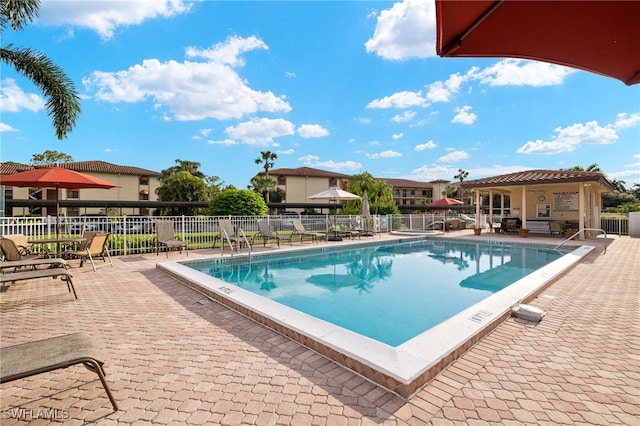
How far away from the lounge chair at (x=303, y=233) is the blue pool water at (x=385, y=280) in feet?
5.77

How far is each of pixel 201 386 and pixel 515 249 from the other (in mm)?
14350

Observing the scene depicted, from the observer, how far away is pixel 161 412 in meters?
2.39

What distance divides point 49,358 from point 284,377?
5.97 ft

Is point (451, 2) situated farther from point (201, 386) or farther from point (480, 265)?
point (480, 265)

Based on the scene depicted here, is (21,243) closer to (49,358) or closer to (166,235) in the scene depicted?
(166,235)

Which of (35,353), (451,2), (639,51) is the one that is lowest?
(35,353)

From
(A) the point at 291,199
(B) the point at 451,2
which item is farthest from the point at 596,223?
(A) the point at 291,199

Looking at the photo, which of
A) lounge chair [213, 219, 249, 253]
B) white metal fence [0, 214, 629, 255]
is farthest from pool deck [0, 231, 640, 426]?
white metal fence [0, 214, 629, 255]

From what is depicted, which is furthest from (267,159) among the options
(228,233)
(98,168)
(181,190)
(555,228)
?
(228,233)

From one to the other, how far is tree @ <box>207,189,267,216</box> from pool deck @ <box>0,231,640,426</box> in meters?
12.3

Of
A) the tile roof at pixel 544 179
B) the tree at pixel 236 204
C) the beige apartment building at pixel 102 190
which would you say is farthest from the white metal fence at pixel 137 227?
the beige apartment building at pixel 102 190

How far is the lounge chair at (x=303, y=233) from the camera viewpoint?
13695 mm

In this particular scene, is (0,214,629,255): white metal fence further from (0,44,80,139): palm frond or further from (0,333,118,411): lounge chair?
(0,333,118,411): lounge chair

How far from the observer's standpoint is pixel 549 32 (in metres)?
2.07
